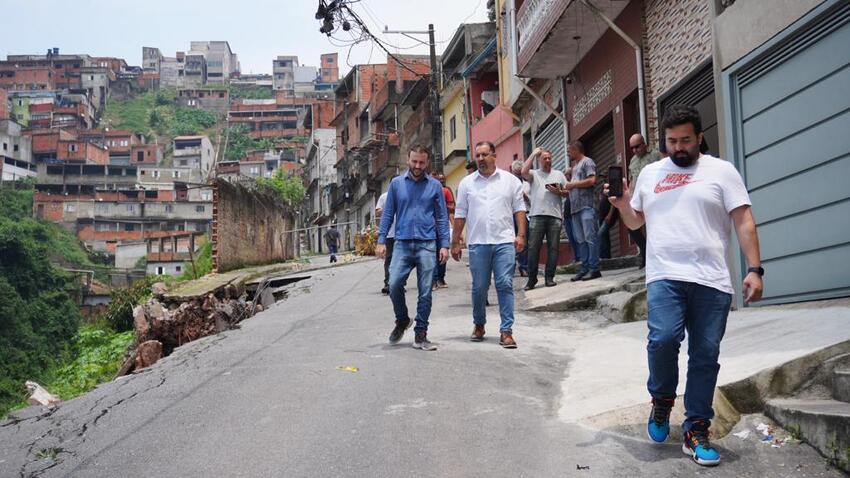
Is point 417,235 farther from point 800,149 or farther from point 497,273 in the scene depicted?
point 800,149

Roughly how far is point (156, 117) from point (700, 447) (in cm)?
14849

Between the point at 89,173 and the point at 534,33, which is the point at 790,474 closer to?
the point at 534,33

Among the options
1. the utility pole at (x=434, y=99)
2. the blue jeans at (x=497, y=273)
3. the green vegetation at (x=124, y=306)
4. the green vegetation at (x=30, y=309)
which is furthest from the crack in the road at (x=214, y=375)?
the green vegetation at (x=30, y=309)

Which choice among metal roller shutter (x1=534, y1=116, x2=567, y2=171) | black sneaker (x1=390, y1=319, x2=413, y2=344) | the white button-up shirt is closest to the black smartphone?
the white button-up shirt

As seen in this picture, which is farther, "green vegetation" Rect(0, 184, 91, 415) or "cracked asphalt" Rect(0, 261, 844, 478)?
"green vegetation" Rect(0, 184, 91, 415)

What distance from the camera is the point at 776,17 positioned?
25.6ft

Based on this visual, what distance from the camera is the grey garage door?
7.00m

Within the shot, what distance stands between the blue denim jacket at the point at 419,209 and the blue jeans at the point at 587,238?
415 centimetres

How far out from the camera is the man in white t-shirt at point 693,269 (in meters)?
4.32

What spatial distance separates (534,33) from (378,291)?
711cm

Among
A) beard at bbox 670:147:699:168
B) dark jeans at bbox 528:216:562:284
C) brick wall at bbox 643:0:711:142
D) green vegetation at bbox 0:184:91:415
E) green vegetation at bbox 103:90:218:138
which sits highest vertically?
green vegetation at bbox 103:90:218:138

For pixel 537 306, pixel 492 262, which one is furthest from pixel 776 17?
pixel 537 306

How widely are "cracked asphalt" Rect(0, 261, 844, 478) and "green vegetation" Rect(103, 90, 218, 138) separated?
5381 inches

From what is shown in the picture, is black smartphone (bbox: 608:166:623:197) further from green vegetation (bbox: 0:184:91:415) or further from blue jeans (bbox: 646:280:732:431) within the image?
green vegetation (bbox: 0:184:91:415)
